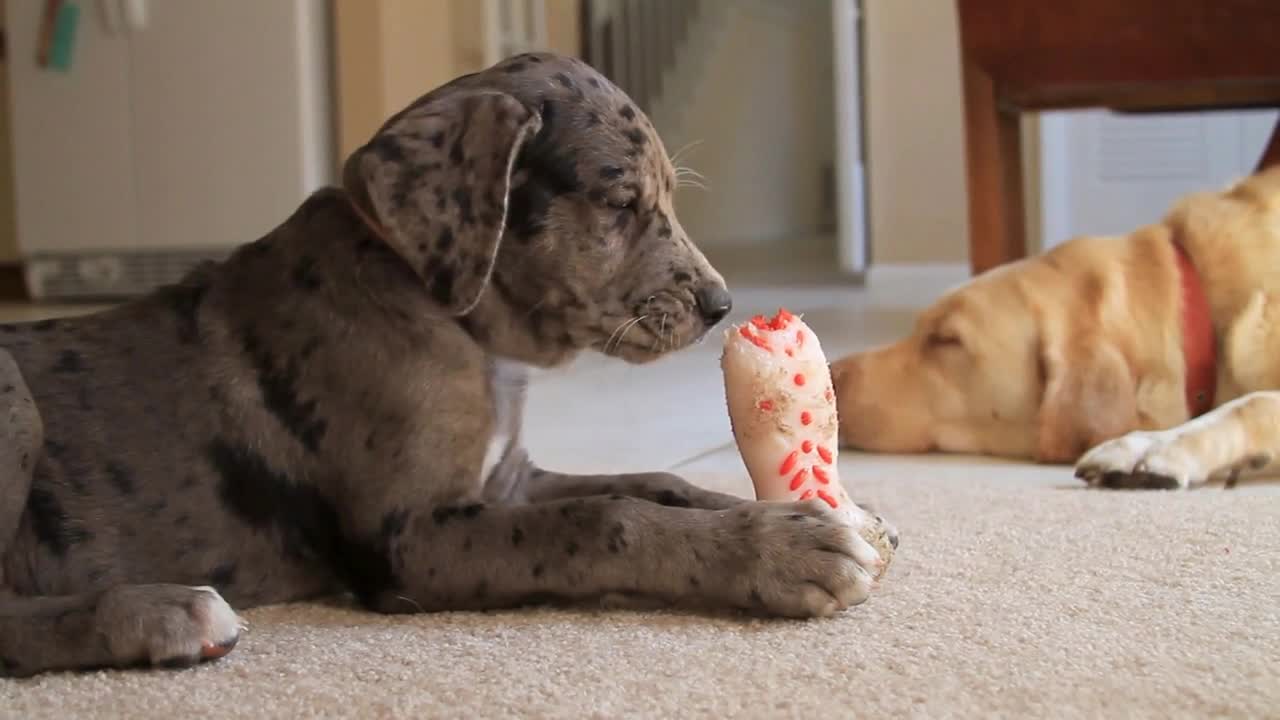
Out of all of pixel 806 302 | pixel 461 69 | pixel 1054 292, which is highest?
pixel 461 69

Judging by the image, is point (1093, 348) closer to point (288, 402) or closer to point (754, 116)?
point (288, 402)

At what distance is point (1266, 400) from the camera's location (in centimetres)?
264

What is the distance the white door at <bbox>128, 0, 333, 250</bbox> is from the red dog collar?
5367 mm

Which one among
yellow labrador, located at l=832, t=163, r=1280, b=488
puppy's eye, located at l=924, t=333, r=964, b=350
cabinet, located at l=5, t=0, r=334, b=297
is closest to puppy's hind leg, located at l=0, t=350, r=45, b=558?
yellow labrador, located at l=832, t=163, r=1280, b=488

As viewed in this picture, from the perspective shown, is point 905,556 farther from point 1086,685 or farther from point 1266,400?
point 1266,400

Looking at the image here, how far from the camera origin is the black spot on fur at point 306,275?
5.90ft

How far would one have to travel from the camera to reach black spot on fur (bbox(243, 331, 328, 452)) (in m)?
1.74

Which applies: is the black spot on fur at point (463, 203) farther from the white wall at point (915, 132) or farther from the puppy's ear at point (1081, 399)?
the white wall at point (915, 132)

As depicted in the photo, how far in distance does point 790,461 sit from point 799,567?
27cm

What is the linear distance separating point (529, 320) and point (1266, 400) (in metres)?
1.51

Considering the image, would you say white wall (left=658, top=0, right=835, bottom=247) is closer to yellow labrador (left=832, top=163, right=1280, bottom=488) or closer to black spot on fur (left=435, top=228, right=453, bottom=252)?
yellow labrador (left=832, top=163, right=1280, bottom=488)

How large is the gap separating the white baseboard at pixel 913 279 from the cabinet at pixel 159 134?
2.99m

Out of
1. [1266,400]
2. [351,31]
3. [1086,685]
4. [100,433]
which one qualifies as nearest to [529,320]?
[100,433]

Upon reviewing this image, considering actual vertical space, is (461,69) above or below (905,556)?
above
